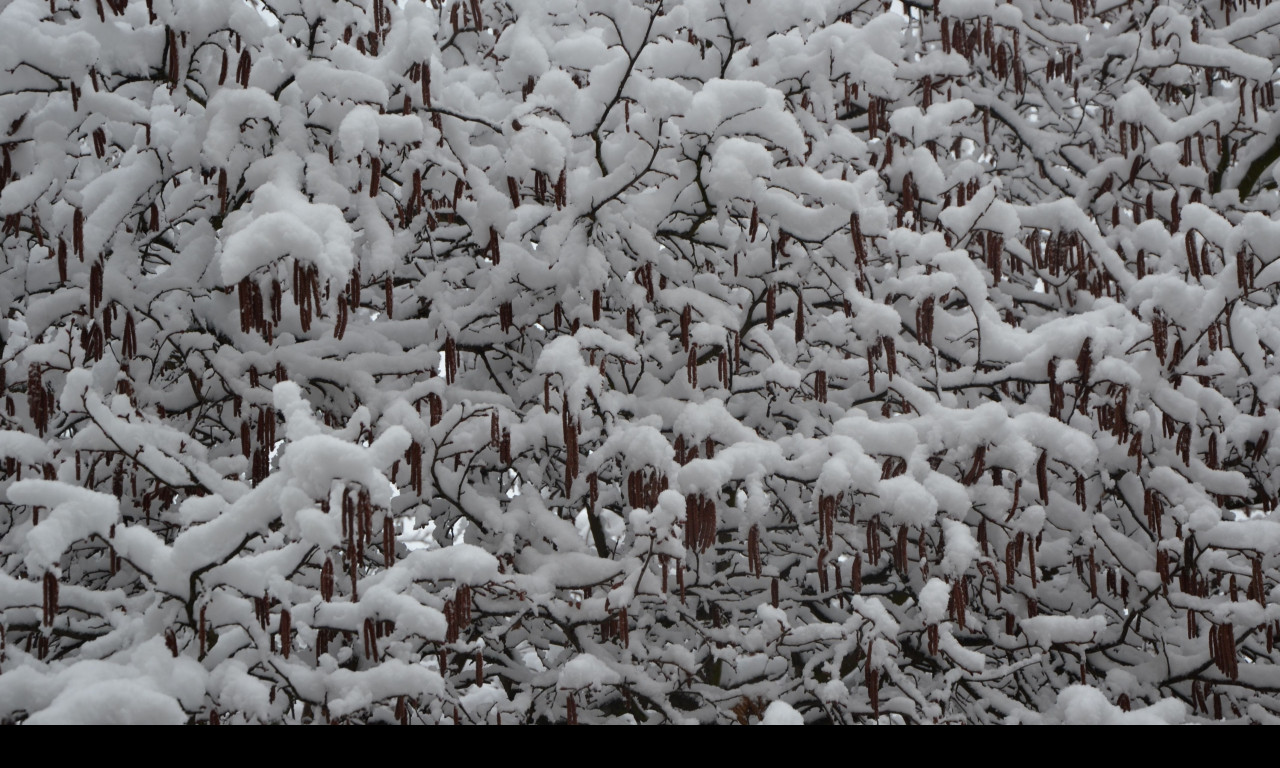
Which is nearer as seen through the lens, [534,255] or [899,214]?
[534,255]

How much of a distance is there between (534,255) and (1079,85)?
14.9 ft

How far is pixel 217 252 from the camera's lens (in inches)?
152

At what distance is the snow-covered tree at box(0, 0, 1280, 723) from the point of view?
312cm

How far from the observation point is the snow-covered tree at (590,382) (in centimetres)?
312

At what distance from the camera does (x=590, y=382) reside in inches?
137

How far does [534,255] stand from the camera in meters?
4.22

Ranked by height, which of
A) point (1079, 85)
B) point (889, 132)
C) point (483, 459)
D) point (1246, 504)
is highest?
point (1079, 85)

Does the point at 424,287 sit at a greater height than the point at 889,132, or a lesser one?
lesser
